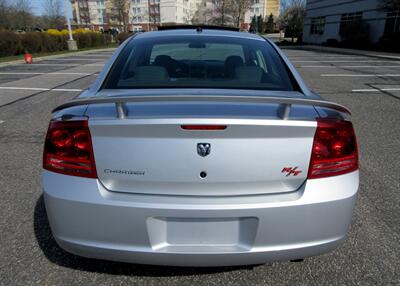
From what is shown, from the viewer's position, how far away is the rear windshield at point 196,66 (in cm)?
240

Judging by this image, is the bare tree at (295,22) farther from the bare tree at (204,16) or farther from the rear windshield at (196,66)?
the rear windshield at (196,66)

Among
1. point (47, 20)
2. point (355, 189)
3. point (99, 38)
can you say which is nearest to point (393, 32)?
point (99, 38)

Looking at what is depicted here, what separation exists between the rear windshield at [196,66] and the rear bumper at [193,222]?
2.85ft

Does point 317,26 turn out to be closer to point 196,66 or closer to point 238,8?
point 238,8

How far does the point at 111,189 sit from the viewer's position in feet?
5.79

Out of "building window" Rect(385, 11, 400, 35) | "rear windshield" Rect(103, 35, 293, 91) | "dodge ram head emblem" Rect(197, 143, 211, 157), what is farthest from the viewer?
"building window" Rect(385, 11, 400, 35)

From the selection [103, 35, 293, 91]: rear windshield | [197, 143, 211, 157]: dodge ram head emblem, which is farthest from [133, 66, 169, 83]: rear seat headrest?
[197, 143, 211, 157]: dodge ram head emblem

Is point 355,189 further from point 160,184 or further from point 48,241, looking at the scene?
point 48,241

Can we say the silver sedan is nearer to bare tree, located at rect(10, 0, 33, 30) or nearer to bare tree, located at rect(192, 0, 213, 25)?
bare tree, located at rect(10, 0, 33, 30)

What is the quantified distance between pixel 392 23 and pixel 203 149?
31874 mm

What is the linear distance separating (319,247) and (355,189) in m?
0.39

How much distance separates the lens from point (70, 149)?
5.90 ft

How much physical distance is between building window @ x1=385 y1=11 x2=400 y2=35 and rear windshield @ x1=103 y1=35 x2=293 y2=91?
28.6 m

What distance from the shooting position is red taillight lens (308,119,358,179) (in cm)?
178
